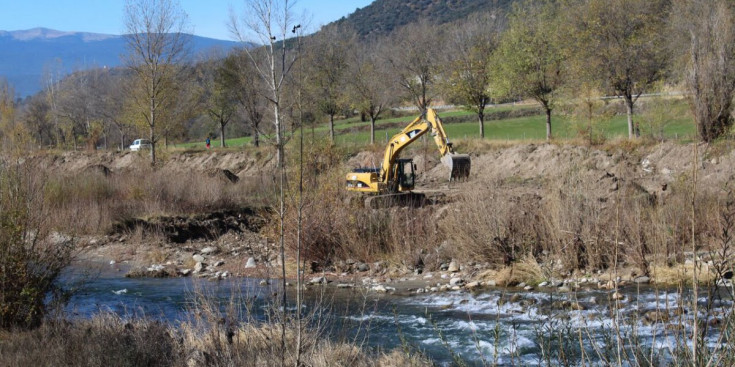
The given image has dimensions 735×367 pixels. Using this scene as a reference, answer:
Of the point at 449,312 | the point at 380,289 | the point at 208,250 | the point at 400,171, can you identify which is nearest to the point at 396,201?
the point at 400,171

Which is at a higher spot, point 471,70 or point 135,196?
point 471,70

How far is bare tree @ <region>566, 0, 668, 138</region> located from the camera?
123 ft

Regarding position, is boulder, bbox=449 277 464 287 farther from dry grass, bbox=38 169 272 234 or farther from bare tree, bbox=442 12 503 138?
bare tree, bbox=442 12 503 138

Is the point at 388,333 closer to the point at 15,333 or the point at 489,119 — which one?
the point at 15,333

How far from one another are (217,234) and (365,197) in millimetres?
5265

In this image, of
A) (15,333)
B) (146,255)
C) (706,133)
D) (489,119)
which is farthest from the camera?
(489,119)

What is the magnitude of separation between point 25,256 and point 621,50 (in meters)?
34.1

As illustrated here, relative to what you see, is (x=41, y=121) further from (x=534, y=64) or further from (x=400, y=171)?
(x=400, y=171)

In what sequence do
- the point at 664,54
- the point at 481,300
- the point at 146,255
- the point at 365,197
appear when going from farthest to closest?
1. the point at 664,54
2. the point at 365,197
3. the point at 146,255
4. the point at 481,300

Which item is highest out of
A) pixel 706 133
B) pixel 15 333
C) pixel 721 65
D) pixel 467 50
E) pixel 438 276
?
pixel 467 50

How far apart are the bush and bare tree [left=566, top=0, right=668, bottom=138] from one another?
106 feet

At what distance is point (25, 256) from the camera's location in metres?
9.86

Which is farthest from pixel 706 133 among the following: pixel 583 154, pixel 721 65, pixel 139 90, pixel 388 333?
pixel 139 90

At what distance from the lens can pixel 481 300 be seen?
14047mm
